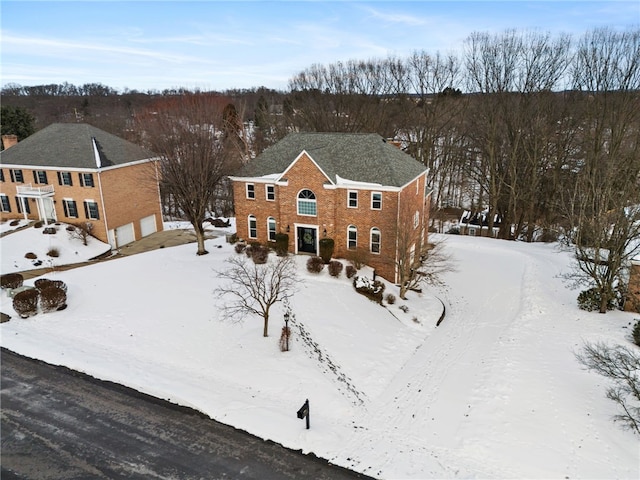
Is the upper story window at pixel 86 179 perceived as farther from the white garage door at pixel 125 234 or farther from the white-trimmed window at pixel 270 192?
the white-trimmed window at pixel 270 192

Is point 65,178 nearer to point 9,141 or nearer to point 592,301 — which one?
point 9,141

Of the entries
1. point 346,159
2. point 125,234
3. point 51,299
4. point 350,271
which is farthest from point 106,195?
point 350,271

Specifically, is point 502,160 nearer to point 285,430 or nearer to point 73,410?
point 285,430

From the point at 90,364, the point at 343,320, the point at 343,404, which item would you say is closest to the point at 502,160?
the point at 343,320

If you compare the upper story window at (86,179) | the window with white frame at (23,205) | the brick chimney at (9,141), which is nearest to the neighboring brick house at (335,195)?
the upper story window at (86,179)

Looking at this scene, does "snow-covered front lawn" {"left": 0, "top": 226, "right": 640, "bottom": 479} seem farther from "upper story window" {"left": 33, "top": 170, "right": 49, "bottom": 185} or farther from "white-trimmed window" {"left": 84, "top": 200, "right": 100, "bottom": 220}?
Answer: "upper story window" {"left": 33, "top": 170, "right": 49, "bottom": 185}

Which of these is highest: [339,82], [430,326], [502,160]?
[339,82]
